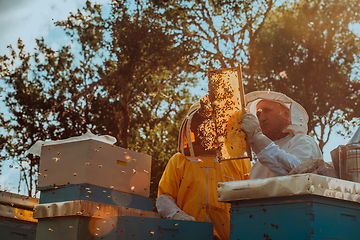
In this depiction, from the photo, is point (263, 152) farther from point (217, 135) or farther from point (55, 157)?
point (55, 157)

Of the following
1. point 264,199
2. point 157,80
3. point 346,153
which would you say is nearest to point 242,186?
point 264,199

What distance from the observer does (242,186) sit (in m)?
1.86

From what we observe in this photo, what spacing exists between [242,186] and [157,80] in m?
10.3

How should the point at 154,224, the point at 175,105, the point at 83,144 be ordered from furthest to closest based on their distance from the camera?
the point at 175,105
the point at 83,144
the point at 154,224

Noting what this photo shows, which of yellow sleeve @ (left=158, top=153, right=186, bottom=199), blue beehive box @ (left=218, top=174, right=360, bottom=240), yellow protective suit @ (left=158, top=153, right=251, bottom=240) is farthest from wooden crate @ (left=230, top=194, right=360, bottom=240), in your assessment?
yellow sleeve @ (left=158, top=153, right=186, bottom=199)

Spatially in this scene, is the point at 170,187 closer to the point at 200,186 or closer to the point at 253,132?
the point at 200,186

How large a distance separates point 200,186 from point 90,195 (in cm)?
102

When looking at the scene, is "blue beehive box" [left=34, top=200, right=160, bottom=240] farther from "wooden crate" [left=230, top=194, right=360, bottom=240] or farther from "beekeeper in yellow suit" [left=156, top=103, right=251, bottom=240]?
"wooden crate" [left=230, top=194, right=360, bottom=240]

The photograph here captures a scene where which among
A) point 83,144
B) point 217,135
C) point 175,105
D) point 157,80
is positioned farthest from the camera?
point 175,105

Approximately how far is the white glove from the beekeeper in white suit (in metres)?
0.72

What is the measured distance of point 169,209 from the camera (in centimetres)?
329

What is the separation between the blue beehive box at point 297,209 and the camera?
166 centimetres

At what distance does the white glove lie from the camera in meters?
3.17

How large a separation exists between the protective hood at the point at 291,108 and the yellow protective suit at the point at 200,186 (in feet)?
2.47
